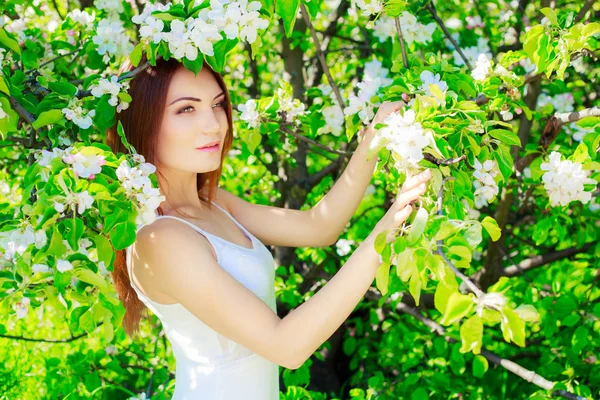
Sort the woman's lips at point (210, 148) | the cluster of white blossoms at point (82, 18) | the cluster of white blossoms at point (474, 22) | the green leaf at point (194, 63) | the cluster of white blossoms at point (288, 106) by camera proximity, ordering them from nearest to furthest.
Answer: the green leaf at point (194, 63) < the woman's lips at point (210, 148) < the cluster of white blossoms at point (288, 106) < the cluster of white blossoms at point (82, 18) < the cluster of white blossoms at point (474, 22)

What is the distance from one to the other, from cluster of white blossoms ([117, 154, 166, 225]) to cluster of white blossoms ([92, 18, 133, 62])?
3.31 ft

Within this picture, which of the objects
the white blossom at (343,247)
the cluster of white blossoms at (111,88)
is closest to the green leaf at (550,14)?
the cluster of white blossoms at (111,88)

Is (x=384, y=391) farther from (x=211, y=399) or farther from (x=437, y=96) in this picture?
(x=437, y=96)

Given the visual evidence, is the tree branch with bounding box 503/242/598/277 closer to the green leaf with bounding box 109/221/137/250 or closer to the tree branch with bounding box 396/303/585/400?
the tree branch with bounding box 396/303/585/400

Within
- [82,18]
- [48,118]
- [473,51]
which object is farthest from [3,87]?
[473,51]

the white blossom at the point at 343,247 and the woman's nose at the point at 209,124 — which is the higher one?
the woman's nose at the point at 209,124

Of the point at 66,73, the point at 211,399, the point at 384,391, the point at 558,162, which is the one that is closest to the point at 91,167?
the point at 211,399

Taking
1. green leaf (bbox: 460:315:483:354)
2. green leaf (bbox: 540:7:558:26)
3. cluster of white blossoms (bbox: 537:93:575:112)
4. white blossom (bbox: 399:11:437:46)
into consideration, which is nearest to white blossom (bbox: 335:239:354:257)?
white blossom (bbox: 399:11:437:46)

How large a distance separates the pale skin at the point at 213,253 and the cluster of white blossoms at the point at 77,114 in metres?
0.23

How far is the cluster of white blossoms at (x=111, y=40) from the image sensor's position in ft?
7.73

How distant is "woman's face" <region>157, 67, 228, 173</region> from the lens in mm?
1989

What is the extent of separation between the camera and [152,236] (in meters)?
1.89

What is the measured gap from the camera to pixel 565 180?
1.98 meters

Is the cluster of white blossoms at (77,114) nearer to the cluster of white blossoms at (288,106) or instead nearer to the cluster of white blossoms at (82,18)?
the cluster of white blossoms at (288,106)
